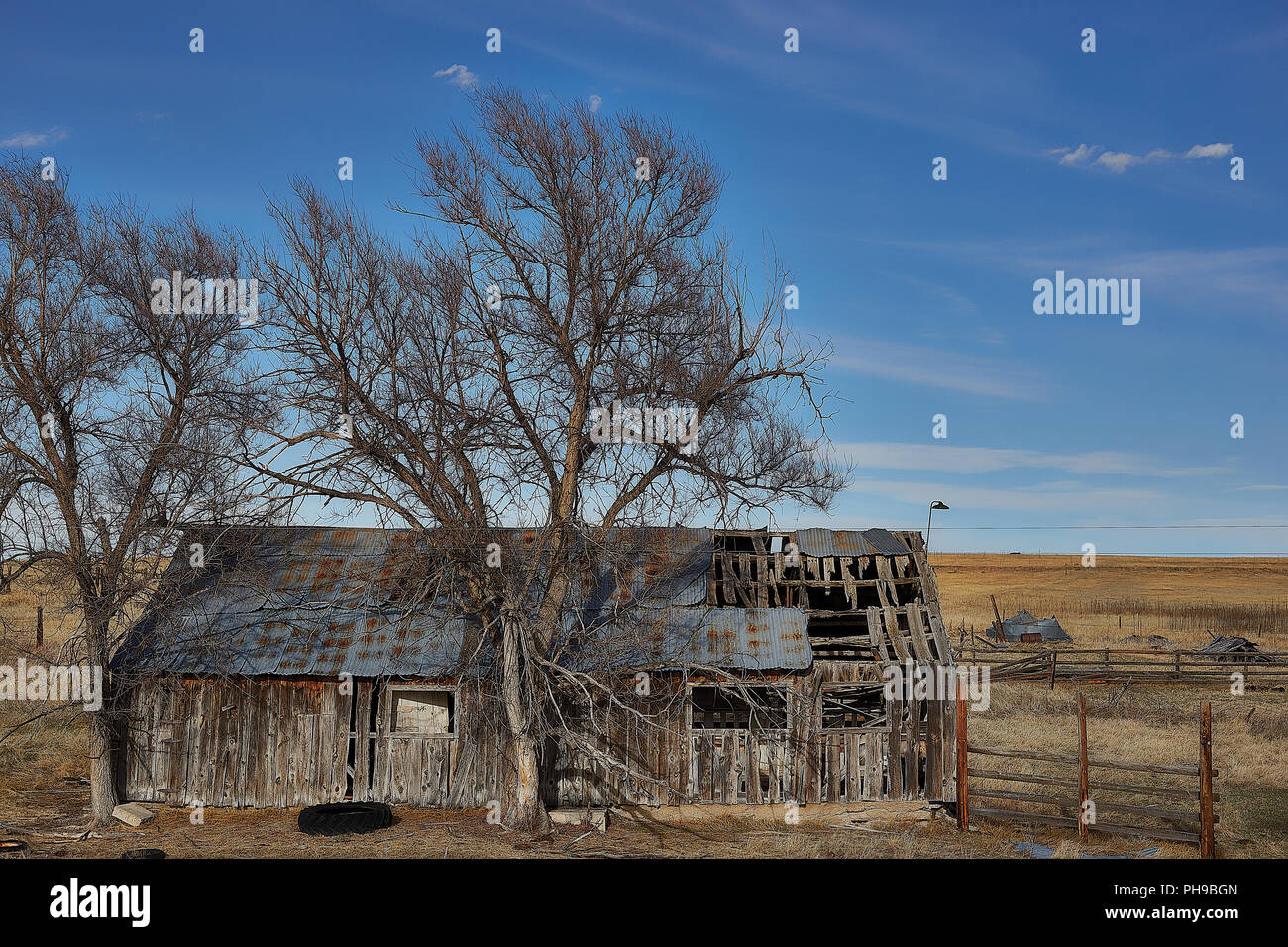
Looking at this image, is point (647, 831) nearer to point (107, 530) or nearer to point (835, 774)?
point (835, 774)

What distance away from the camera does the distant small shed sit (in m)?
43.1

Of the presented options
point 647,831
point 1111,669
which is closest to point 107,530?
point 647,831

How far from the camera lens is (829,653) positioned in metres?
19.0

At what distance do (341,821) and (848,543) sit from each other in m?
10.8

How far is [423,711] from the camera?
19359 mm

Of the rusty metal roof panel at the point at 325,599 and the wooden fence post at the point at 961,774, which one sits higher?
the rusty metal roof panel at the point at 325,599

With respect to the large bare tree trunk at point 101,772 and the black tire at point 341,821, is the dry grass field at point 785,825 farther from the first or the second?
the large bare tree trunk at point 101,772

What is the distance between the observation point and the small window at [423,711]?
62.6 feet

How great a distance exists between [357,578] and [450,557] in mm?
4313

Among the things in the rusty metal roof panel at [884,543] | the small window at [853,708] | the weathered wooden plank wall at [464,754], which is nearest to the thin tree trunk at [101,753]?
the weathered wooden plank wall at [464,754]

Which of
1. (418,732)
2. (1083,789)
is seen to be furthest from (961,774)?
(418,732)

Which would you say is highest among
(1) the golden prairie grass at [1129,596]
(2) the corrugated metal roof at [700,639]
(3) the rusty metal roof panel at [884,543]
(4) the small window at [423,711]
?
(3) the rusty metal roof panel at [884,543]

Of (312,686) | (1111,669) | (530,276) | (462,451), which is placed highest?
(530,276)

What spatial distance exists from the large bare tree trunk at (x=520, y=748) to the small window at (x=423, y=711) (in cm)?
296
